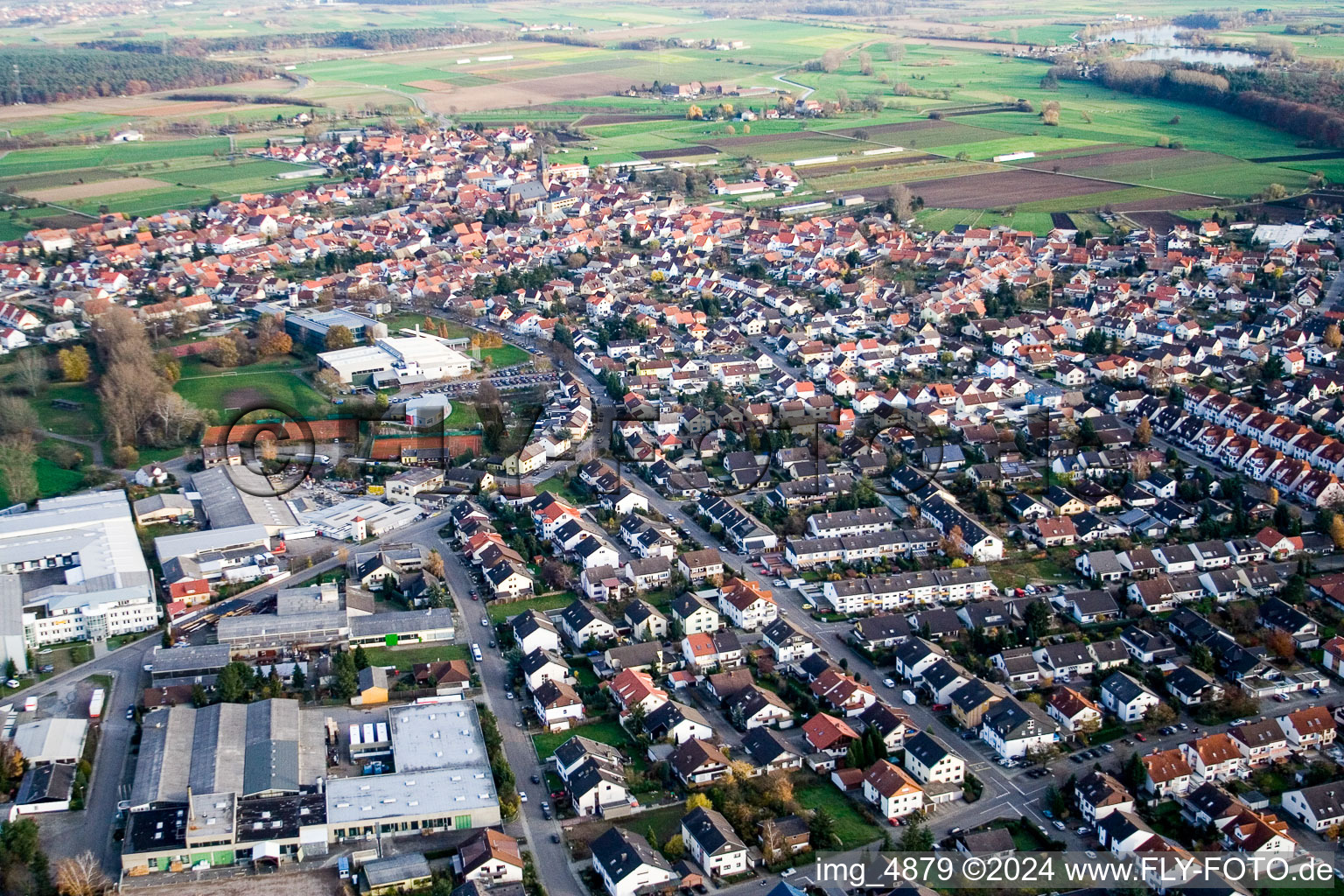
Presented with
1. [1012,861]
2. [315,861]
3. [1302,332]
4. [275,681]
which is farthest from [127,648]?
[1302,332]

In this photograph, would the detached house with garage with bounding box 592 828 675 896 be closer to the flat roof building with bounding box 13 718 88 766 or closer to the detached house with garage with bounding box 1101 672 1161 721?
the detached house with garage with bounding box 1101 672 1161 721

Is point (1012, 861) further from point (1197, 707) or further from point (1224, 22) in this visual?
point (1224, 22)

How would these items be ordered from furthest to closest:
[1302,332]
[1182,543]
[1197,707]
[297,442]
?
1. [1302,332]
2. [297,442]
3. [1182,543]
4. [1197,707]

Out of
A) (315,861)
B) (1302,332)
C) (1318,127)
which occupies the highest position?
(1318,127)

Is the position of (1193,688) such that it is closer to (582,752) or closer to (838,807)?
(838,807)

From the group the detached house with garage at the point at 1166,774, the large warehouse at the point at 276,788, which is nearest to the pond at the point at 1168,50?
the detached house with garage at the point at 1166,774

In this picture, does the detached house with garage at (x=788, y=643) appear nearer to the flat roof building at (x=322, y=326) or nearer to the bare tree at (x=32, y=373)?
the flat roof building at (x=322, y=326)

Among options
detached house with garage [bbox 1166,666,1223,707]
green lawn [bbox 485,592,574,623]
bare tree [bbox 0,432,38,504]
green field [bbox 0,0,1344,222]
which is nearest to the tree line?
green field [bbox 0,0,1344,222]
